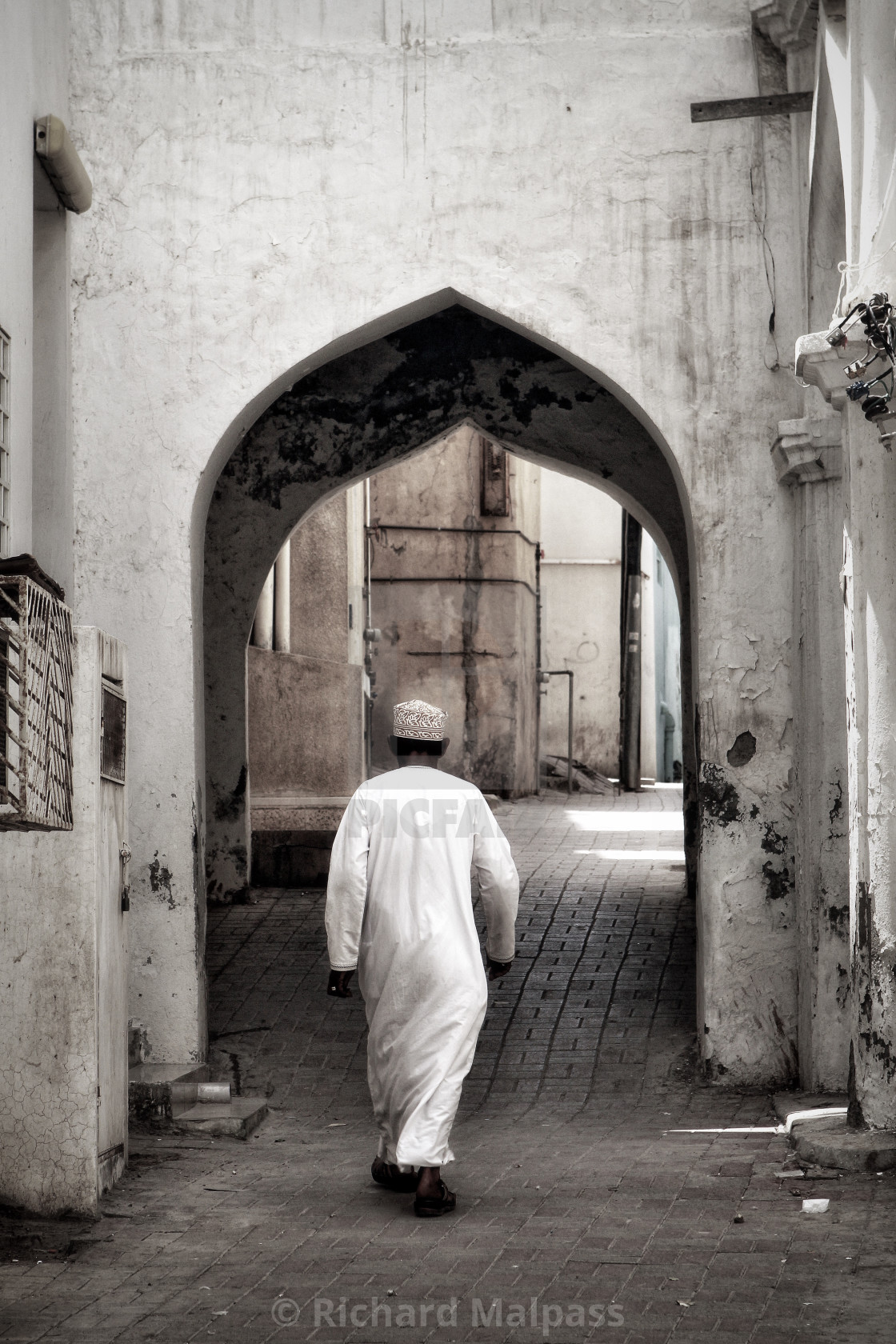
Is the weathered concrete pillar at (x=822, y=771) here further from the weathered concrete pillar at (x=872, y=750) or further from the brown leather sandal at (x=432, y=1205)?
the brown leather sandal at (x=432, y=1205)

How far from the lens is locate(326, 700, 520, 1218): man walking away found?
212 inches

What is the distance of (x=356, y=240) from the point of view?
7.69 meters

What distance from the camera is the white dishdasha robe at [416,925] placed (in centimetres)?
539

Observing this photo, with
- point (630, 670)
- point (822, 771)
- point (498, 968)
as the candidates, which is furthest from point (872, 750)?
point (630, 670)

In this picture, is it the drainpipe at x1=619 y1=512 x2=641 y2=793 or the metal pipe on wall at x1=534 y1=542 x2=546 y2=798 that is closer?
the metal pipe on wall at x1=534 y1=542 x2=546 y2=798

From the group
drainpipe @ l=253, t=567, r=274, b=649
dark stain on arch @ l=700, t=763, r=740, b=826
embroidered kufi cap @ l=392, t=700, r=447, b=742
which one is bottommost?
dark stain on arch @ l=700, t=763, r=740, b=826

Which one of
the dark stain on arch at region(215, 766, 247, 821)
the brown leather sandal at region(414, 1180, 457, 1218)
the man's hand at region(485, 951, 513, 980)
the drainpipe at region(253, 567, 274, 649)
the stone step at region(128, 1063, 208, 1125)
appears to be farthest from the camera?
the drainpipe at region(253, 567, 274, 649)

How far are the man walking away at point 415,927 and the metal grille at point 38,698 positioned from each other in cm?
103

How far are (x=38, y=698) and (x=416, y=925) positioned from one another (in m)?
1.53

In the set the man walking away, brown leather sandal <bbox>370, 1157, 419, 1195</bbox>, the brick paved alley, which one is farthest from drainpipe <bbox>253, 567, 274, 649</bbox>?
brown leather sandal <bbox>370, 1157, 419, 1195</bbox>

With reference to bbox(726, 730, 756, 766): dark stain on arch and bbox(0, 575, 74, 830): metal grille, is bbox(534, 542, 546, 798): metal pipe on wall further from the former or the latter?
bbox(0, 575, 74, 830): metal grille

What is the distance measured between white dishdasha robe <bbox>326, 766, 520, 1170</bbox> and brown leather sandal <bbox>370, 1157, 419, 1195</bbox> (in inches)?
1.3

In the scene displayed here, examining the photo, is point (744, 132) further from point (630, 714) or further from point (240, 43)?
point (630, 714)

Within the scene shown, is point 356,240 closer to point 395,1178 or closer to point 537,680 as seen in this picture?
point 395,1178
